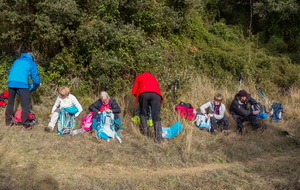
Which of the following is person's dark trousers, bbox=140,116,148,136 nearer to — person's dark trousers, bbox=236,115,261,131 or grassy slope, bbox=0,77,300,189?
grassy slope, bbox=0,77,300,189

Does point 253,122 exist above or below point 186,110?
below

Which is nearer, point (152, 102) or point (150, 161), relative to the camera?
point (150, 161)

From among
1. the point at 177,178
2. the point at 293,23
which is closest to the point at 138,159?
the point at 177,178

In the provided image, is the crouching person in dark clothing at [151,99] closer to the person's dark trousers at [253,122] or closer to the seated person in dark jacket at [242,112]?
the seated person in dark jacket at [242,112]

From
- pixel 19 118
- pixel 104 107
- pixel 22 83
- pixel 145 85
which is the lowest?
pixel 19 118

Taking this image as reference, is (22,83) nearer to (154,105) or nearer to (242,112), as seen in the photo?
(154,105)

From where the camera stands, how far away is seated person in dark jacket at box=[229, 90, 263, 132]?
6.88 m

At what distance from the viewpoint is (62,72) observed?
9.74 meters

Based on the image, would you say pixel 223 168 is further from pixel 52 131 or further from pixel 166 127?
pixel 52 131

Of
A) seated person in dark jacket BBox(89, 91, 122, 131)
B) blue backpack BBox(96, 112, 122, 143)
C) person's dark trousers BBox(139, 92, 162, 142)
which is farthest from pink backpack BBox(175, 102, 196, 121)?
blue backpack BBox(96, 112, 122, 143)

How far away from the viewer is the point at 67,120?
6488mm

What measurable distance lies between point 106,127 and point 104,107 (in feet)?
1.71

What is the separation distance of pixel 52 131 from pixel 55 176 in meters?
2.12

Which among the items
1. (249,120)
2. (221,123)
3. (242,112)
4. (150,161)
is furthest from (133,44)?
(150,161)
